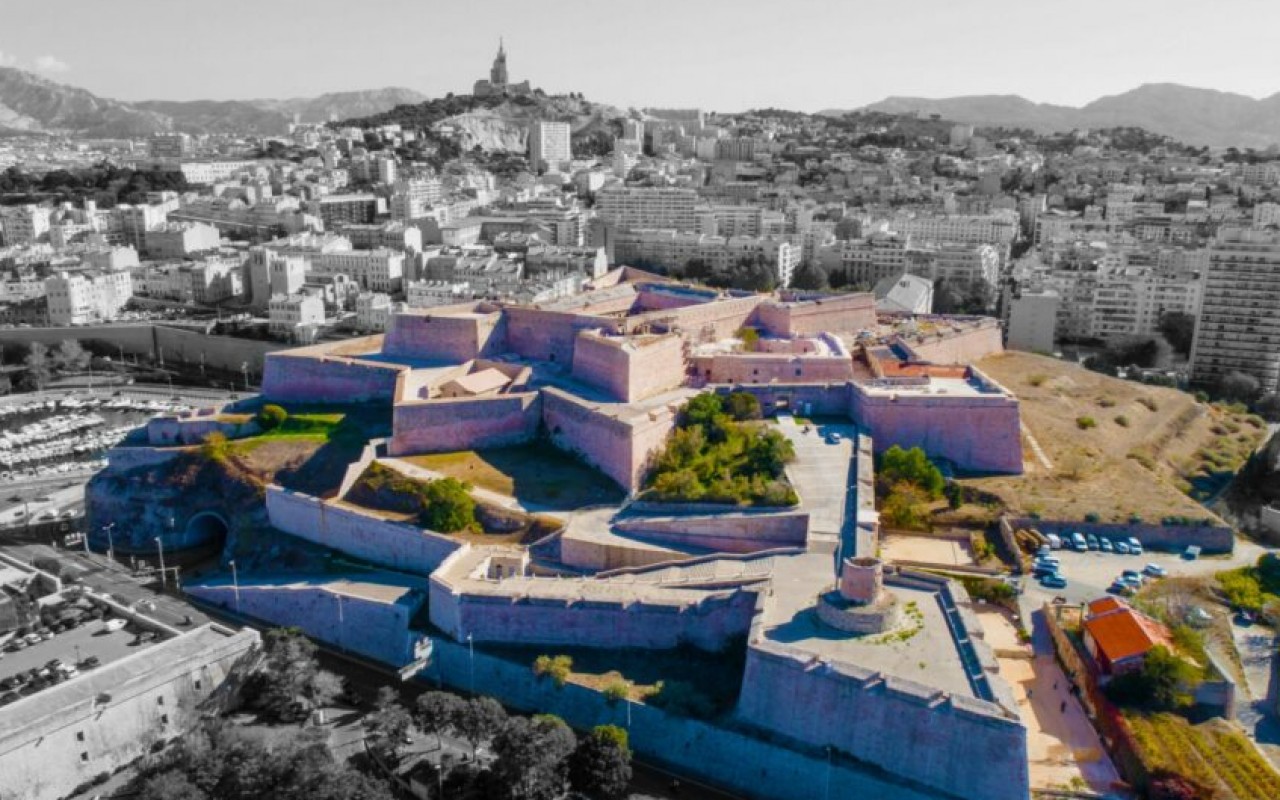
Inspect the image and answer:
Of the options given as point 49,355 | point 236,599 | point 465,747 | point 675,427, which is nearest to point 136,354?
point 49,355

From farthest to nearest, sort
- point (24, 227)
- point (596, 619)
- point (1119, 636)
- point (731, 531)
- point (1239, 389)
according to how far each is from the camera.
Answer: point (24, 227) < point (1239, 389) < point (731, 531) < point (596, 619) < point (1119, 636)

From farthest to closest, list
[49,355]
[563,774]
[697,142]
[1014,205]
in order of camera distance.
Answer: [697,142]
[1014,205]
[49,355]
[563,774]

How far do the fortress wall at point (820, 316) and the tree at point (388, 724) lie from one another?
21.0m

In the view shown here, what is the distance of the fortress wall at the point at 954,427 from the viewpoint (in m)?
29.2

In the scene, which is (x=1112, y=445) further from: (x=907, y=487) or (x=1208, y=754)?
(x=1208, y=754)

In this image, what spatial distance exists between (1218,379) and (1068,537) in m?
23.3

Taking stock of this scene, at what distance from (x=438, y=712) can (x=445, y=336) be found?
1782 centimetres

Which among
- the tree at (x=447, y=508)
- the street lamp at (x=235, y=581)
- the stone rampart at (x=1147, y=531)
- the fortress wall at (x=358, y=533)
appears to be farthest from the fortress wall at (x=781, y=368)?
the street lamp at (x=235, y=581)

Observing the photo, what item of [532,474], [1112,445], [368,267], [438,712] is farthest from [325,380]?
[368,267]

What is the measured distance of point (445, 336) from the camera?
34906 mm

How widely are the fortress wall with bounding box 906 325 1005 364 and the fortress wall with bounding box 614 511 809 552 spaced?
14102 millimetres

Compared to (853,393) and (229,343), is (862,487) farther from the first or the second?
(229,343)

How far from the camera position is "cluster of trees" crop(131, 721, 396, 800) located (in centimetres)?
1722

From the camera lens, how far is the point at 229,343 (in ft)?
173
